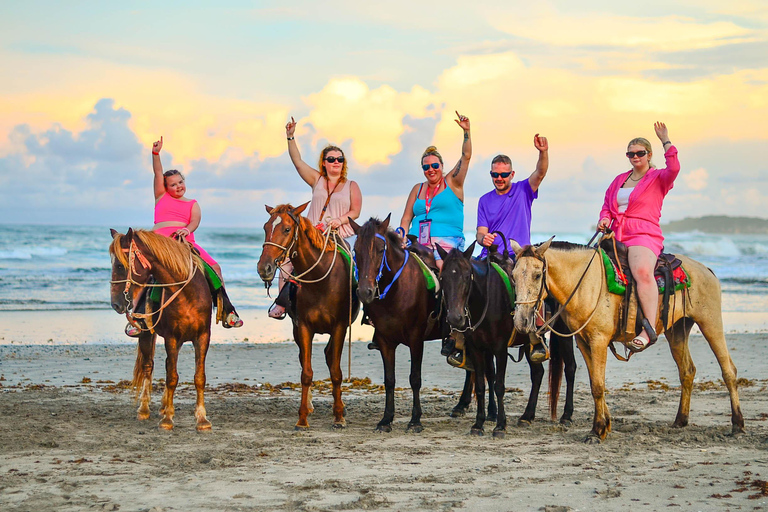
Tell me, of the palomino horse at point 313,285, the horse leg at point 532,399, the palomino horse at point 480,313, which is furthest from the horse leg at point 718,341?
the palomino horse at point 313,285

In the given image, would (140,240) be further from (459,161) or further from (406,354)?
(406,354)

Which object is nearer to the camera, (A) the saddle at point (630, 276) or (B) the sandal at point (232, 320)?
(A) the saddle at point (630, 276)

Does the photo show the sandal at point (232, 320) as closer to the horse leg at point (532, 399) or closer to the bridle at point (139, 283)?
the bridle at point (139, 283)

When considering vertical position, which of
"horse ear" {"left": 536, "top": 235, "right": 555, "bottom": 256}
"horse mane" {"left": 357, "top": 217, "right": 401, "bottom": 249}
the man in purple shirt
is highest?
the man in purple shirt

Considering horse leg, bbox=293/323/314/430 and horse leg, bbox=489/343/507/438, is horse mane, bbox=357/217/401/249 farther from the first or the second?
horse leg, bbox=489/343/507/438

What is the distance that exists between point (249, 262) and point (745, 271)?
72.8ft

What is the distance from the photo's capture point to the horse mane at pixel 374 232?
24.8ft

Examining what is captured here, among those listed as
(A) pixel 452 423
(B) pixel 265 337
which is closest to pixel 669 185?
(A) pixel 452 423

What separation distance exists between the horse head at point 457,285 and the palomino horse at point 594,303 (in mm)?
656

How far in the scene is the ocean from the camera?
2061 centimetres

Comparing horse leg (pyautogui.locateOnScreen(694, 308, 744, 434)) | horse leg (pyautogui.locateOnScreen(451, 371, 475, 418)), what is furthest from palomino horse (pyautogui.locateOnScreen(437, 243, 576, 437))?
horse leg (pyautogui.locateOnScreen(694, 308, 744, 434))

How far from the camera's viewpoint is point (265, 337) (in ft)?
50.9

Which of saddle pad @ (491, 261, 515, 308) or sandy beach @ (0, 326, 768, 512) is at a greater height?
saddle pad @ (491, 261, 515, 308)

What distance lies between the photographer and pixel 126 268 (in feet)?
24.7
